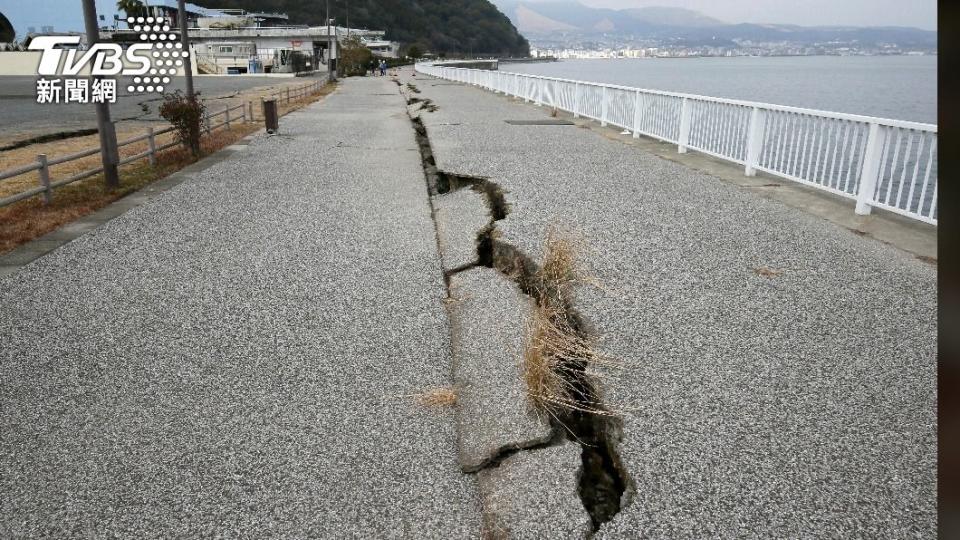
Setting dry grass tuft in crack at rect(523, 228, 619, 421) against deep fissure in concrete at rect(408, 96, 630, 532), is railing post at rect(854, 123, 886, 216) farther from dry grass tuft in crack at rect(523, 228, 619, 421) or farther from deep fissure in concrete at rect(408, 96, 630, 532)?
dry grass tuft in crack at rect(523, 228, 619, 421)

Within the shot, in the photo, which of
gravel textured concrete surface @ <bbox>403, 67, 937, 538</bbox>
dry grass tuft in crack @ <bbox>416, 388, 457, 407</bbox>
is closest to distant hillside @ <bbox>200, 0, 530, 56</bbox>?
gravel textured concrete surface @ <bbox>403, 67, 937, 538</bbox>

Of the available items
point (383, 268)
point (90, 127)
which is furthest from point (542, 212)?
point (90, 127)

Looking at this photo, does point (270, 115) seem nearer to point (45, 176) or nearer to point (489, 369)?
point (45, 176)

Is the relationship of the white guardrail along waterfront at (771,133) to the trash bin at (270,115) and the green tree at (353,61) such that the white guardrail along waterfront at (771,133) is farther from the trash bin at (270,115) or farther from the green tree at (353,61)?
the green tree at (353,61)

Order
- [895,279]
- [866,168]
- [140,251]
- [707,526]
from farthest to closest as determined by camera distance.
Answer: [866,168]
[140,251]
[895,279]
[707,526]

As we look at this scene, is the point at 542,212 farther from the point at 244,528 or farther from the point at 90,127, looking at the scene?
the point at 90,127

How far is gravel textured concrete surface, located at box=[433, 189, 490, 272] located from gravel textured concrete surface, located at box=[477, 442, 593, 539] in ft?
9.69

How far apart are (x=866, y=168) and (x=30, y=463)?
721cm

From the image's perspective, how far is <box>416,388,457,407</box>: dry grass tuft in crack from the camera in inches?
133

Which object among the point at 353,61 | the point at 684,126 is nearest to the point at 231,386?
the point at 684,126

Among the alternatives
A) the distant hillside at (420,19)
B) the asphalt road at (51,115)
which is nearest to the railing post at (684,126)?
the asphalt road at (51,115)

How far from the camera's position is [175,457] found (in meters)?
2.94

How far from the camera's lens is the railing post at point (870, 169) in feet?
21.7

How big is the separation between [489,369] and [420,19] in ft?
553
